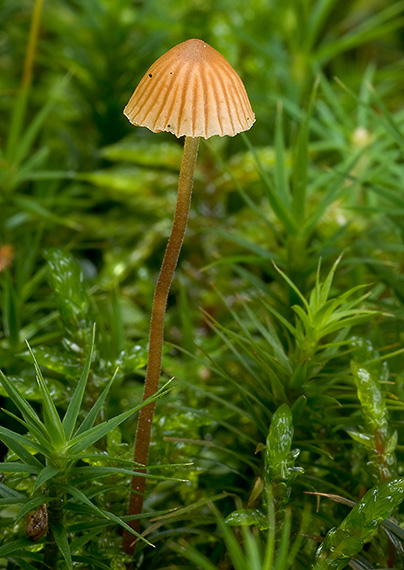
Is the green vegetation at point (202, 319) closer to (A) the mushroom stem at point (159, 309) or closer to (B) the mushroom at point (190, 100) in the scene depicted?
(A) the mushroom stem at point (159, 309)

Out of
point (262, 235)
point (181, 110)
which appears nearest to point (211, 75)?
point (181, 110)

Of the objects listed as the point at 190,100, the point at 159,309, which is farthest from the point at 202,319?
the point at 190,100

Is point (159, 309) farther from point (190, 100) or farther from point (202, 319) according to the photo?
point (202, 319)

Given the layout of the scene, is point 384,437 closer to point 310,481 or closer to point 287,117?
point 310,481

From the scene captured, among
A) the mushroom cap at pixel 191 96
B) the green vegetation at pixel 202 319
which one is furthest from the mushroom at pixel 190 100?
the green vegetation at pixel 202 319

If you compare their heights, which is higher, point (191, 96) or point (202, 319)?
point (191, 96)
